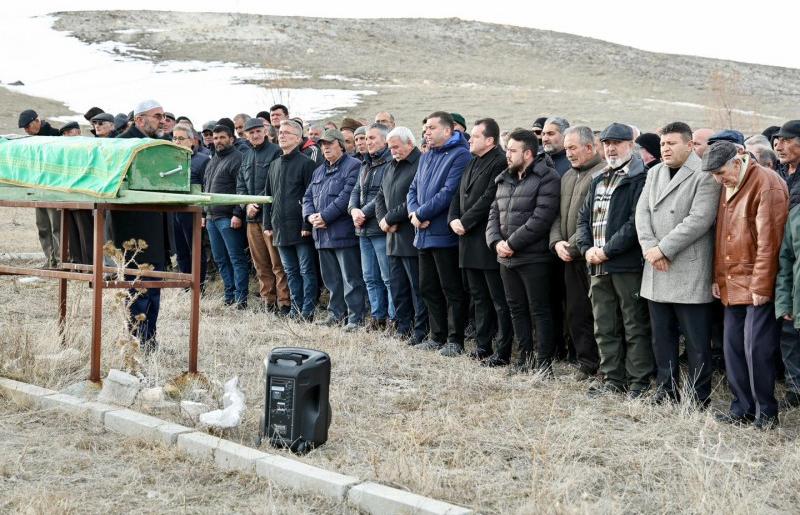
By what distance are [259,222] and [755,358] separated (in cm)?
664

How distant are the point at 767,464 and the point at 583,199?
2866 millimetres

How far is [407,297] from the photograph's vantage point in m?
9.77

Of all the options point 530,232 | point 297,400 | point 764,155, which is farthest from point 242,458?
point 764,155

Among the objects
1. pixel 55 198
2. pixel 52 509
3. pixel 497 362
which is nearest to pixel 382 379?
pixel 497 362

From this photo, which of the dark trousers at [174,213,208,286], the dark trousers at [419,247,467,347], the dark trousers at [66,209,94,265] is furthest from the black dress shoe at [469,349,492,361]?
the dark trousers at [174,213,208,286]

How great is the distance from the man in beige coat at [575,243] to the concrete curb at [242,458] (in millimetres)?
3344

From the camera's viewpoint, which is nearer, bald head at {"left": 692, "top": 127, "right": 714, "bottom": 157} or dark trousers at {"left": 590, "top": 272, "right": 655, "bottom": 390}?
dark trousers at {"left": 590, "top": 272, "right": 655, "bottom": 390}

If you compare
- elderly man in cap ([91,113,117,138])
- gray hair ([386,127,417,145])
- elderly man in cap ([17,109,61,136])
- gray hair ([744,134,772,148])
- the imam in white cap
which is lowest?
elderly man in cap ([17,109,61,136])

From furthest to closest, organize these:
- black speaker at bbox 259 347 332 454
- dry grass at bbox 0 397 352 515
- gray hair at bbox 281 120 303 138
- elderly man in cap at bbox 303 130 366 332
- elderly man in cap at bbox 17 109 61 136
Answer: elderly man in cap at bbox 17 109 61 136, gray hair at bbox 281 120 303 138, elderly man in cap at bbox 303 130 366 332, black speaker at bbox 259 347 332 454, dry grass at bbox 0 397 352 515

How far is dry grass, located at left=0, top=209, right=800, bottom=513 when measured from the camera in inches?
193

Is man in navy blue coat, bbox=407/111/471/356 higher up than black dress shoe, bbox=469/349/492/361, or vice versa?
man in navy blue coat, bbox=407/111/471/356

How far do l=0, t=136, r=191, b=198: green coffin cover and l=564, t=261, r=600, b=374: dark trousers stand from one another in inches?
126

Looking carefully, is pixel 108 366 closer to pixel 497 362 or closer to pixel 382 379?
pixel 382 379

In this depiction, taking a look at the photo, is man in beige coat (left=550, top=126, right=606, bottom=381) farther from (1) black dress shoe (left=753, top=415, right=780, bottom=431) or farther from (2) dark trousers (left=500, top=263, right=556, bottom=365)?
(1) black dress shoe (left=753, top=415, right=780, bottom=431)
